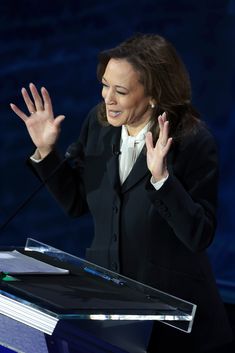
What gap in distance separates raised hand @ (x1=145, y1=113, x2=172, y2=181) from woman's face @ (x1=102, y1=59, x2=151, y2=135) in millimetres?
198

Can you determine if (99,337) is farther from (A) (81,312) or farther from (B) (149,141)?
(B) (149,141)

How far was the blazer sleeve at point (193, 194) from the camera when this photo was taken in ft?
6.80

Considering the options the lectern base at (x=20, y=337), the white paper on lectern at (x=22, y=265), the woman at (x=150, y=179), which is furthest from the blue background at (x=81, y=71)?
the lectern base at (x=20, y=337)

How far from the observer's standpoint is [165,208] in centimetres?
209

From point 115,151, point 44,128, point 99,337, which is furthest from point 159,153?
point 99,337

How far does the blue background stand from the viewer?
446cm

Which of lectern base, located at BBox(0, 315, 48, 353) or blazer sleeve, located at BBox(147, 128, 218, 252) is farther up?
lectern base, located at BBox(0, 315, 48, 353)

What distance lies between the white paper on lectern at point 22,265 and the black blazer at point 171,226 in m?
0.40

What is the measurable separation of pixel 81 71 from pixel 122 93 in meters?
2.55

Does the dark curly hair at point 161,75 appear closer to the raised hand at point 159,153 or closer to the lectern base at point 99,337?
the raised hand at point 159,153

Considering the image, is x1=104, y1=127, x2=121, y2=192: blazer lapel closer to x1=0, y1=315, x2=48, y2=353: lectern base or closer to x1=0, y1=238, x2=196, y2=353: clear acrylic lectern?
x1=0, y1=238, x2=196, y2=353: clear acrylic lectern

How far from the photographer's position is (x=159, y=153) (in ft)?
6.77

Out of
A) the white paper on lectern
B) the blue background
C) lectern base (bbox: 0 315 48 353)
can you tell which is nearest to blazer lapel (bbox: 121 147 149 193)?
the white paper on lectern

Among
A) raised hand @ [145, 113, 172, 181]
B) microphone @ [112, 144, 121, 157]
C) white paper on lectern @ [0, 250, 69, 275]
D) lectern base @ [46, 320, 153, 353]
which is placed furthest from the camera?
microphone @ [112, 144, 121, 157]
